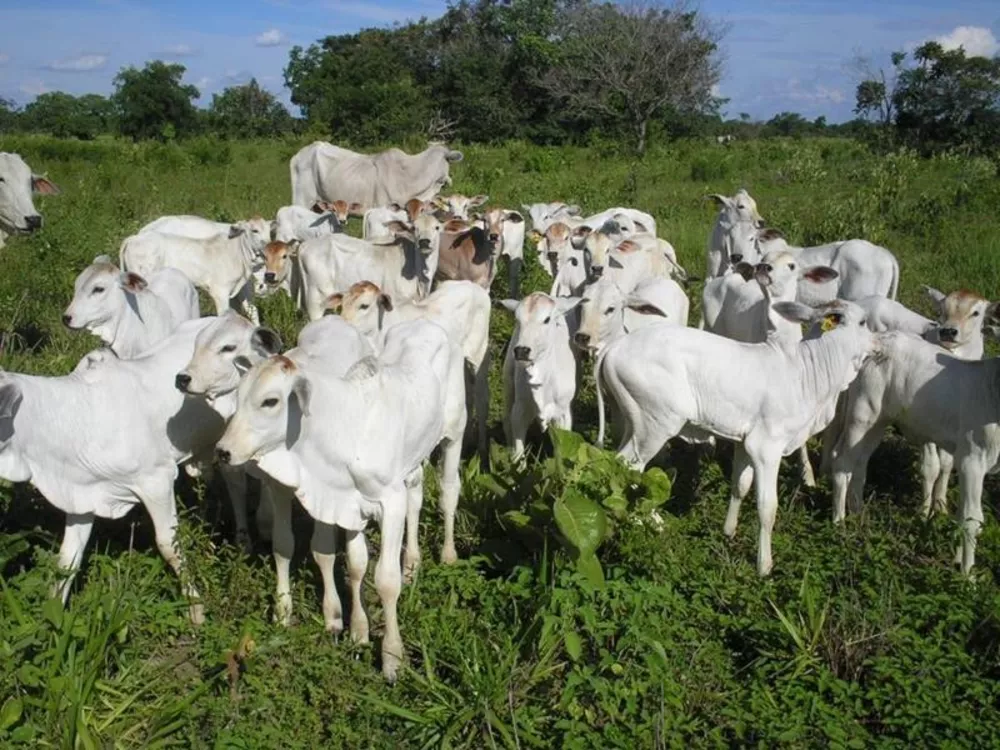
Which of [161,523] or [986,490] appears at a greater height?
[161,523]

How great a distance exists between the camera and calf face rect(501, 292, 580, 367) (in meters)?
6.26

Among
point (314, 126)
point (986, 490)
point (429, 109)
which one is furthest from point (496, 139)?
point (986, 490)

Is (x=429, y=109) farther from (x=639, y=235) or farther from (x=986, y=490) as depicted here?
(x=986, y=490)

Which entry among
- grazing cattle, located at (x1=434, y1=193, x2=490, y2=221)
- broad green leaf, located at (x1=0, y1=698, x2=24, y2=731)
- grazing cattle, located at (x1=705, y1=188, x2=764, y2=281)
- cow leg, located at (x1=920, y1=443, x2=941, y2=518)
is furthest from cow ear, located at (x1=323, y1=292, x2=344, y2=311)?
grazing cattle, located at (x1=434, y1=193, x2=490, y2=221)

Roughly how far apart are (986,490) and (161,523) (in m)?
5.11

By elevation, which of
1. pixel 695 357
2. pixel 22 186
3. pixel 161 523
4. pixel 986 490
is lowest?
pixel 986 490

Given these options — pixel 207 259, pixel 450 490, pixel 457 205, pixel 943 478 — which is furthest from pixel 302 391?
pixel 457 205

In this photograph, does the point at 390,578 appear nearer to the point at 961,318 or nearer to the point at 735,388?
the point at 735,388

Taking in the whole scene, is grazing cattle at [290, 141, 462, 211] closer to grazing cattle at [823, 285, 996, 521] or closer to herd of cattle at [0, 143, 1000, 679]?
herd of cattle at [0, 143, 1000, 679]

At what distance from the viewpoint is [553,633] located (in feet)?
14.5

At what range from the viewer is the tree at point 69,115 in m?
48.4

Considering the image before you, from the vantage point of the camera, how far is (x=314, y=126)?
32969 mm

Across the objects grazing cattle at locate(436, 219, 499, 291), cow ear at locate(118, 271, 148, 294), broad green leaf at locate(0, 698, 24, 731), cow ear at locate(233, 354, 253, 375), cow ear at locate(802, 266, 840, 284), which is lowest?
broad green leaf at locate(0, 698, 24, 731)

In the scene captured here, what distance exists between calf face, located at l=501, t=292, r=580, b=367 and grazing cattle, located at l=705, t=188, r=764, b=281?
4.32 metres
